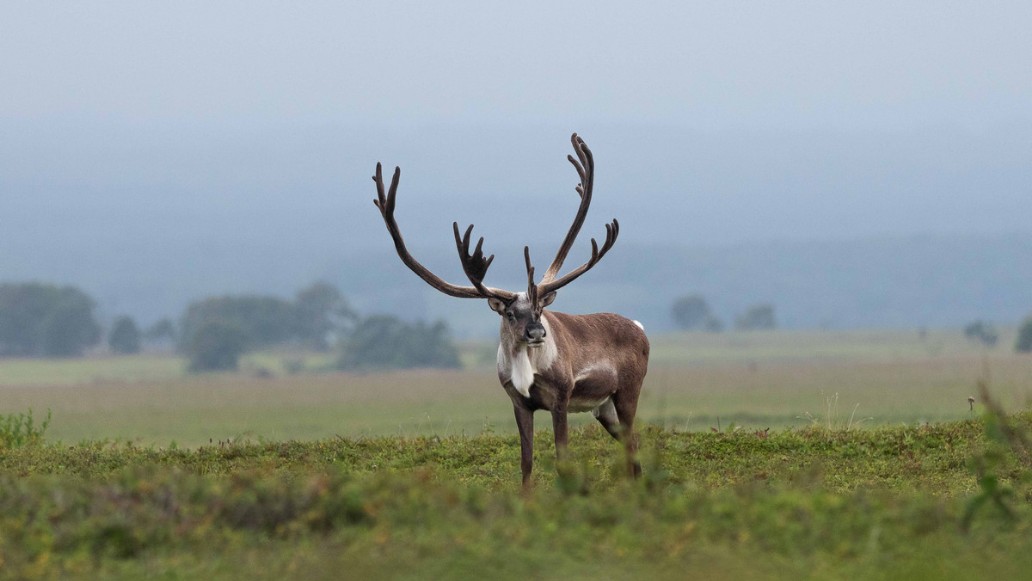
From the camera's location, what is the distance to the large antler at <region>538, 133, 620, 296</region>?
14.2 m

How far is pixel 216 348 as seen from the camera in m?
121

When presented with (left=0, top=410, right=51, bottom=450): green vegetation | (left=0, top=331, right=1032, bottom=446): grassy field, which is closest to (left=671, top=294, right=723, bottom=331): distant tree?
(left=0, top=331, right=1032, bottom=446): grassy field

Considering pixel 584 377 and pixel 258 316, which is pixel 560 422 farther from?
pixel 258 316

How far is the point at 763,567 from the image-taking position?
7.91 m

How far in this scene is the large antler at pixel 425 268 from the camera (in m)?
13.7

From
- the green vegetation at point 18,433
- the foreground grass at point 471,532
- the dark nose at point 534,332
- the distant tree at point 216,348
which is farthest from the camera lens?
the distant tree at point 216,348

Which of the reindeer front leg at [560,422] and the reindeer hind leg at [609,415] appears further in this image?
the reindeer hind leg at [609,415]

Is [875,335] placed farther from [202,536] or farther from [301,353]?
[202,536]

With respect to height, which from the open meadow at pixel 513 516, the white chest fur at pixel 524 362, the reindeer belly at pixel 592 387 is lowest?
the open meadow at pixel 513 516

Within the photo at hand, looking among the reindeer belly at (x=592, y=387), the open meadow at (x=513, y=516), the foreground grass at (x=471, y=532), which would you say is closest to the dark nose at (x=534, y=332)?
the reindeer belly at (x=592, y=387)

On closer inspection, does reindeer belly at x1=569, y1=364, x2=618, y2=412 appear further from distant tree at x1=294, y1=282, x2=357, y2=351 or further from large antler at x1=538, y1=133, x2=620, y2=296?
distant tree at x1=294, y1=282, x2=357, y2=351

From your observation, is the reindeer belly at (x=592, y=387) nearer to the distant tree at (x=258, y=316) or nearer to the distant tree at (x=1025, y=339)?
the distant tree at (x=1025, y=339)

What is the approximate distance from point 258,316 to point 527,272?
125 metres

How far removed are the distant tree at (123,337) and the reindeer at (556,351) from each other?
126 meters
